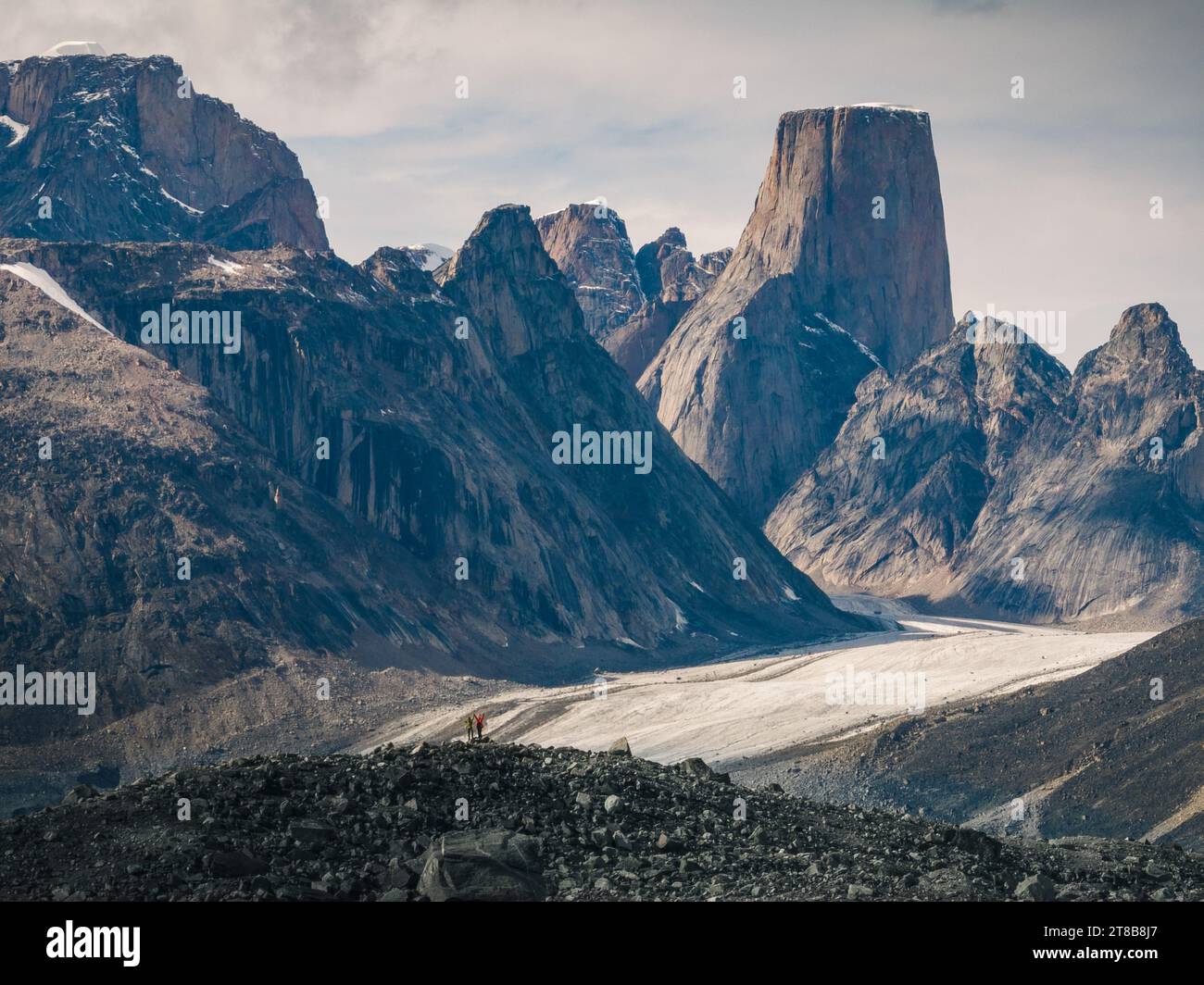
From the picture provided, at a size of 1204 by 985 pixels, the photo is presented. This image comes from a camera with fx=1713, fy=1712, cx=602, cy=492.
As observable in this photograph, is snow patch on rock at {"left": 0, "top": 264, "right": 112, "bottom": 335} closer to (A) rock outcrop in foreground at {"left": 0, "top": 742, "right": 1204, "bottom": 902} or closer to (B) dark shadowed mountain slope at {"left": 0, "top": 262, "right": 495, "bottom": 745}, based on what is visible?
(B) dark shadowed mountain slope at {"left": 0, "top": 262, "right": 495, "bottom": 745}

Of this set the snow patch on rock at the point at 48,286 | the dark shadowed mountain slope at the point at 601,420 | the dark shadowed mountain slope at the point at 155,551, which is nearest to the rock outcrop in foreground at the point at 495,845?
the dark shadowed mountain slope at the point at 155,551

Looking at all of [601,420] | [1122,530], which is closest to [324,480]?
[601,420]

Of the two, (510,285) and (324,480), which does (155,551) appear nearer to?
(324,480)

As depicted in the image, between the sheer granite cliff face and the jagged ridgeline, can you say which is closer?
the jagged ridgeline

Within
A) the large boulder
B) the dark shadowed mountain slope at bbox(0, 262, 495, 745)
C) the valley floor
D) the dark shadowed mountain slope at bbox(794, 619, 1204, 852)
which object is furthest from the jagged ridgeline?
the large boulder

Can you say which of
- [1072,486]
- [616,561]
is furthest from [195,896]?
[1072,486]

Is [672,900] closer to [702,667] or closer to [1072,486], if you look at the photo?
[702,667]
